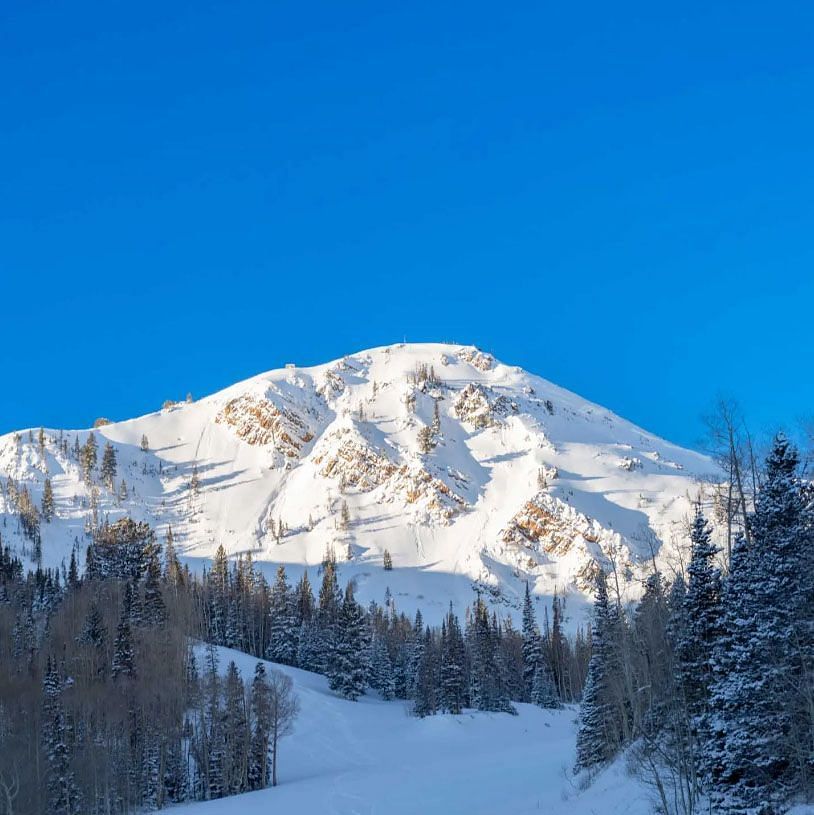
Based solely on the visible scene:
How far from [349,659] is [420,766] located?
30.0 metres

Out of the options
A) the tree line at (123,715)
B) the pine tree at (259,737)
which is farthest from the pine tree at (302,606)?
the pine tree at (259,737)

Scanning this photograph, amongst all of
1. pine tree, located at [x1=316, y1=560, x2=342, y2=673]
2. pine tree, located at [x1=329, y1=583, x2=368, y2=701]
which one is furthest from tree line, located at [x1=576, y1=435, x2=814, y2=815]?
pine tree, located at [x1=316, y1=560, x2=342, y2=673]

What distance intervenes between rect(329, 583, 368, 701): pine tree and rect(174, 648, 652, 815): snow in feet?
5.64

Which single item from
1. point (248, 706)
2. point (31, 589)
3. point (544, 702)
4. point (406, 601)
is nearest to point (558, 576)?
point (406, 601)

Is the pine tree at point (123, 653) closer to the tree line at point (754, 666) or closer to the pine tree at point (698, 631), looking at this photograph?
the tree line at point (754, 666)

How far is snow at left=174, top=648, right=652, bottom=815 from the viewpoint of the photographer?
3841cm

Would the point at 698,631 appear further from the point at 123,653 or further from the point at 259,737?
the point at 123,653

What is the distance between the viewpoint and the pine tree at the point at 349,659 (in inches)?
3443

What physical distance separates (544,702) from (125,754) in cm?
5479

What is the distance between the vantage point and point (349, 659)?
88500 mm

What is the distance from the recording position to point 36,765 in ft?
150

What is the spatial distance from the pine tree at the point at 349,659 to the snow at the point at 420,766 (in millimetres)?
1718

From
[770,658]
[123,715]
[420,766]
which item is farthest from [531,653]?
[770,658]

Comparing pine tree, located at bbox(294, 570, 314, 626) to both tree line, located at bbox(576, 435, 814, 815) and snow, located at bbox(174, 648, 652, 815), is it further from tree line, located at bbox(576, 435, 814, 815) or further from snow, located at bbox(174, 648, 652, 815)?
tree line, located at bbox(576, 435, 814, 815)
